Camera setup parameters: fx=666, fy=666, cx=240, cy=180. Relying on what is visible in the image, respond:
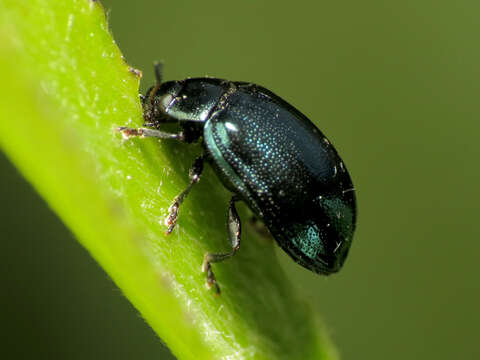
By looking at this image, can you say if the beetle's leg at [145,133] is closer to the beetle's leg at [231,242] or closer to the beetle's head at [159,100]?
the beetle's head at [159,100]

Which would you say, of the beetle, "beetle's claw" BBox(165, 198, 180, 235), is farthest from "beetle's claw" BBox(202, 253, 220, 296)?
the beetle

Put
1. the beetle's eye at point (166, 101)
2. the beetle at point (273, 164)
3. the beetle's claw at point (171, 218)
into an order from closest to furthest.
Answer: the beetle's claw at point (171, 218), the beetle at point (273, 164), the beetle's eye at point (166, 101)

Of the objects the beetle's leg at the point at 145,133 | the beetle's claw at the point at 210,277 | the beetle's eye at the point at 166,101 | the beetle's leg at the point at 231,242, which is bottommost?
the beetle's claw at the point at 210,277

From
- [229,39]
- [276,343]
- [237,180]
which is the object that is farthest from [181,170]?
[229,39]

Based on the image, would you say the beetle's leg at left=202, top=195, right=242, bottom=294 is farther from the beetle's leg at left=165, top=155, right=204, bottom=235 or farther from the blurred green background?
the blurred green background

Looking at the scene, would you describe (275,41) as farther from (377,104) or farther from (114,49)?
(114,49)

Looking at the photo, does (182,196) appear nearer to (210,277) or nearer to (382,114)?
(210,277)

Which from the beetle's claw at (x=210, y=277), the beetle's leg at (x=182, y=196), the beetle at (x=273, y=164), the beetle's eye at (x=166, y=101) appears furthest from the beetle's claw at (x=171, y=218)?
the beetle's eye at (x=166, y=101)
